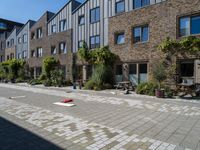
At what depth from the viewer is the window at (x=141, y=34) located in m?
16.9

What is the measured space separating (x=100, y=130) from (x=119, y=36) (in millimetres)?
14472

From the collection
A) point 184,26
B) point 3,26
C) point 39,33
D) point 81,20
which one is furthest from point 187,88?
point 3,26

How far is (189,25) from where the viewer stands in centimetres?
1425

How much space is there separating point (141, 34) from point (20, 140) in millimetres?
14385

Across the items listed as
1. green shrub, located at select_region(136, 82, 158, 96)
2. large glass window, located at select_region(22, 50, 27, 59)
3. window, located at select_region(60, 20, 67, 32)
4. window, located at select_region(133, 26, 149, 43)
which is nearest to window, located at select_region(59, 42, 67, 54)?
window, located at select_region(60, 20, 67, 32)

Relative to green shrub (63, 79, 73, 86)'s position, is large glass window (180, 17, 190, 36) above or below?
above

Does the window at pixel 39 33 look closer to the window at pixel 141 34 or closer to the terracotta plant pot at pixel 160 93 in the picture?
the window at pixel 141 34

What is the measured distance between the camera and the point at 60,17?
85.5ft

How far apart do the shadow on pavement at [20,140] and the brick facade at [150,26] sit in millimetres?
12507

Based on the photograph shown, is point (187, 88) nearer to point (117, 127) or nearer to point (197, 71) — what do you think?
point (197, 71)

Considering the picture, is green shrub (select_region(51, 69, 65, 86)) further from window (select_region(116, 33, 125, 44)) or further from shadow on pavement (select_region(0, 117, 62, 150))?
shadow on pavement (select_region(0, 117, 62, 150))

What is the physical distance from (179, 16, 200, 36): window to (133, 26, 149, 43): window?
116 inches

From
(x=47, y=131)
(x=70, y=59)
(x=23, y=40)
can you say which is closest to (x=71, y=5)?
(x=70, y=59)

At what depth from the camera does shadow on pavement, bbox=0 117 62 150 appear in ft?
15.3
